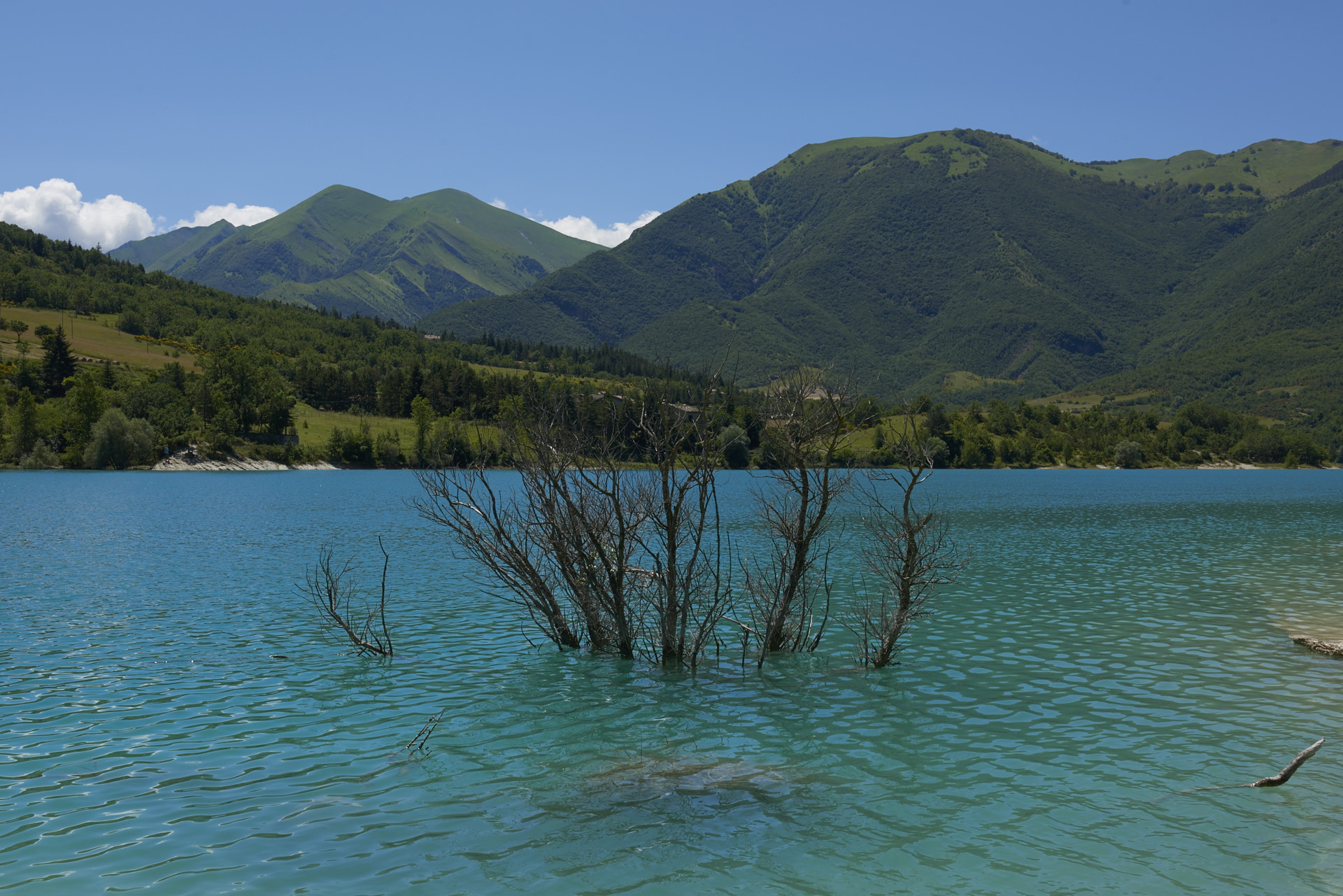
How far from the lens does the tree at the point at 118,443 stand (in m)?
125

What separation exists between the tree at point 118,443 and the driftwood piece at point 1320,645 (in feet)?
476

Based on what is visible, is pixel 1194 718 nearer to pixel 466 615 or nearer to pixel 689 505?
pixel 689 505

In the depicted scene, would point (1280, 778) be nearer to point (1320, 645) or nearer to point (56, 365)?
point (1320, 645)

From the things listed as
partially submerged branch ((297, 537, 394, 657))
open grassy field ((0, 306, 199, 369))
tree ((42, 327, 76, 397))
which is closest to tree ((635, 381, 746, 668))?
partially submerged branch ((297, 537, 394, 657))

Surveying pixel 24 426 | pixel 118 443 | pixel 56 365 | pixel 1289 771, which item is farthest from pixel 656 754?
pixel 56 365

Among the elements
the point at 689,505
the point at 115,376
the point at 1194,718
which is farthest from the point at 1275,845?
the point at 115,376

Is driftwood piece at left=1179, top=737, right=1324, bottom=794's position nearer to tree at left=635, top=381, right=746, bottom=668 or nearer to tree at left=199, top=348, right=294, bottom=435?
tree at left=635, top=381, right=746, bottom=668

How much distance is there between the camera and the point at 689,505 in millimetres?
19641

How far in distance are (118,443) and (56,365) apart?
1587 inches

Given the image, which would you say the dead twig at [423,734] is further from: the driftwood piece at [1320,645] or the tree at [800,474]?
the driftwood piece at [1320,645]

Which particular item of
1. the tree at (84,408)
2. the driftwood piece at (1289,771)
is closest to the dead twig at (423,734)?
the driftwood piece at (1289,771)

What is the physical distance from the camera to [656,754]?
14422 millimetres

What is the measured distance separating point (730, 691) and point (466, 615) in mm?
12102

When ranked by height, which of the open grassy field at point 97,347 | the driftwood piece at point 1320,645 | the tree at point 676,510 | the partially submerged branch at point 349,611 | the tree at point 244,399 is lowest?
the driftwood piece at point 1320,645
